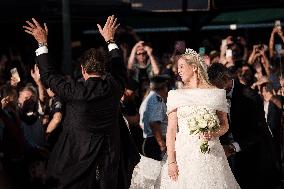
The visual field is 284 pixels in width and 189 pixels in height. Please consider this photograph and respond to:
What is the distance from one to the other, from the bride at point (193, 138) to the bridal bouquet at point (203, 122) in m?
0.02

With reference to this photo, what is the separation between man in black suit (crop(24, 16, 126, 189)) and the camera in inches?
A: 318

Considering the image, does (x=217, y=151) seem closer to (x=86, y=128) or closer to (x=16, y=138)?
(x=86, y=128)

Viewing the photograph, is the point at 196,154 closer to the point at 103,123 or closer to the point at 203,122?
the point at 203,122

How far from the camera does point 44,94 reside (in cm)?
1188

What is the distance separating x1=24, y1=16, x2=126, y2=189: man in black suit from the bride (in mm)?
680

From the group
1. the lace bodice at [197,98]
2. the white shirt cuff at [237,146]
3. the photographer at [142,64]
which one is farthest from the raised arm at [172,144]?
the photographer at [142,64]

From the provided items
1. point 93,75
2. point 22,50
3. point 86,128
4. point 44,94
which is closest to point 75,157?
point 86,128

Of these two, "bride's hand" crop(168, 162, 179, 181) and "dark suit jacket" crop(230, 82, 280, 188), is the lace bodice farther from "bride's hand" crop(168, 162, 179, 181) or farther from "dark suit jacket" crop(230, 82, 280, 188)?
"dark suit jacket" crop(230, 82, 280, 188)

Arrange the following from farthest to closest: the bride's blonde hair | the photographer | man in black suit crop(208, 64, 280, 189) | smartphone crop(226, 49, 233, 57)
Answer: the photographer, smartphone crop(226, 49, 233, 57), man in black suit crop(208, 64, 280, 189), the bride's blonde hair

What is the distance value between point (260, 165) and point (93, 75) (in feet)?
7.65

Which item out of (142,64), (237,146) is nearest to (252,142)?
(237,146)

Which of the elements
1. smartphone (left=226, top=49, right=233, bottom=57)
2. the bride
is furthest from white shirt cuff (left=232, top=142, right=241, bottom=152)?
smartphone (left=226, top=49, right=233, bottom=57)

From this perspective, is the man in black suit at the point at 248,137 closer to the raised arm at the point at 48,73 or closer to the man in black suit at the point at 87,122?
the man in black suit at the point at 87,122

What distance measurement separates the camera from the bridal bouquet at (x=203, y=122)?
25.2 feet
